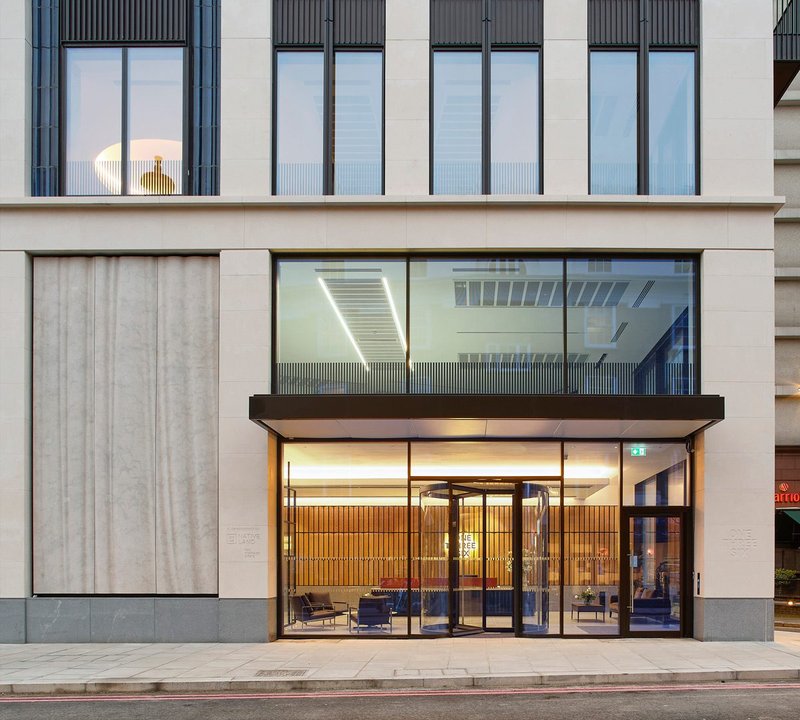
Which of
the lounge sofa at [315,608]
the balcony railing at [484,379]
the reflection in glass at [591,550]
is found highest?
the balcony railing at [484,379]

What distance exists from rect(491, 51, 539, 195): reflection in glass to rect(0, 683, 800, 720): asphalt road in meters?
9.10

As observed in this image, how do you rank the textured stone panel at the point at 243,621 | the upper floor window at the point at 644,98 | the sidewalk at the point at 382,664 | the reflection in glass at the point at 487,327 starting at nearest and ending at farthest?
the sidewalk at the point at 382,664, the textured stone panel at the point at 243,621, the reflection in glass at the point at 487,327, the upper floor window at the point at 644,98

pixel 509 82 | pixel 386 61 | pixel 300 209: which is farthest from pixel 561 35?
pixel 300 209

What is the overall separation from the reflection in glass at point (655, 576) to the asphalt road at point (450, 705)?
Answer: 4.02 m

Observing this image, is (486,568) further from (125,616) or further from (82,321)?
(82,321)

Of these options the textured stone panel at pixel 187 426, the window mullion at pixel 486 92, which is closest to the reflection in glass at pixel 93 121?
the textured stone panel at pixel 187 426

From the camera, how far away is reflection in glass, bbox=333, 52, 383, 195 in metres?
17.6

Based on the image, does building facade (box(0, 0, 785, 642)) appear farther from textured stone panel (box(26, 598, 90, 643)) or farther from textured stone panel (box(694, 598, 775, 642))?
textured stone panel (box(694, 598, 775, 642))

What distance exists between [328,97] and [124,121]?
382 cm

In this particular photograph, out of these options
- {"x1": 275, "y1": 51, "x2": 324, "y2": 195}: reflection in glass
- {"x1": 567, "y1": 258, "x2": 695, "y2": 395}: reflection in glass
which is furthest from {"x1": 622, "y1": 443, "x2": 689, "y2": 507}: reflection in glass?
{"x1": 275, "y1": 51, "x2": 324, "y2": 195}: reflection in glass

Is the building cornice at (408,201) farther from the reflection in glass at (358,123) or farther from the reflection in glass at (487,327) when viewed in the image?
the reflection in glass at (487,327)

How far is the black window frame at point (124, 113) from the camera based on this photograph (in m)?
17.6

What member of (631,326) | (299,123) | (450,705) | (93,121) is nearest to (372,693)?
(450,705)

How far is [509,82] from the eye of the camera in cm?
1770
